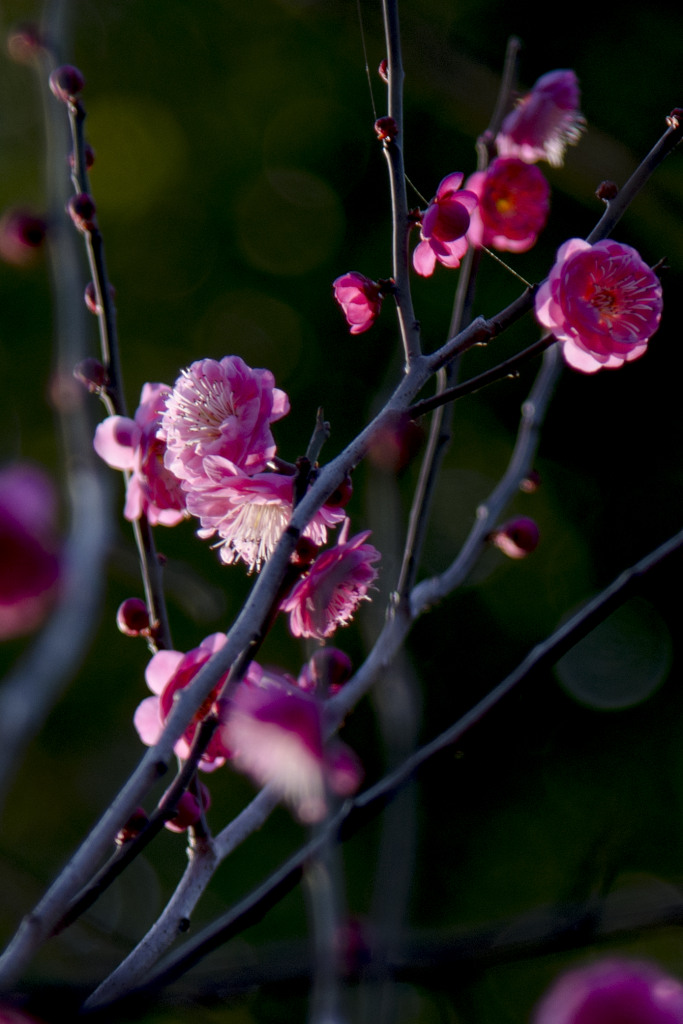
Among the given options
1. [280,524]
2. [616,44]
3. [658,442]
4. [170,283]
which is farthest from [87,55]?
[280,524]

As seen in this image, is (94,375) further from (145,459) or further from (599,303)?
(599,303)

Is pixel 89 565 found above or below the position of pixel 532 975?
below

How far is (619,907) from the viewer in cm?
41

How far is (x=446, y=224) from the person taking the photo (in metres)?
0.79

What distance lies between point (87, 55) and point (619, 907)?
3.37 metres

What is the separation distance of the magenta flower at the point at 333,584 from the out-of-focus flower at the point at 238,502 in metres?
0.02

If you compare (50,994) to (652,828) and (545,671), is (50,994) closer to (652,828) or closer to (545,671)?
(545,671)

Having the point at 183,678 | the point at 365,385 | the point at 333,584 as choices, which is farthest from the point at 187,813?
the point at 365,385

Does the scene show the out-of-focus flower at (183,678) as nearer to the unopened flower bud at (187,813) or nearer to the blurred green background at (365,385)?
the unopened flower bud at (187,813)

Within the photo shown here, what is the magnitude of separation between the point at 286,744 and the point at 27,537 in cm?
20

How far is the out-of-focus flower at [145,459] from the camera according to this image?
0.83m

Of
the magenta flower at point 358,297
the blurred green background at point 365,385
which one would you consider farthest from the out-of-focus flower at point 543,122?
the blurred green background at point 365,385

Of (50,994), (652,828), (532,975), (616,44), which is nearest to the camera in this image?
(50,994)

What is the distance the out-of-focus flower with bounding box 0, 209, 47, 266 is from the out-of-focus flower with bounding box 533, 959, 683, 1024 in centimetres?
100
